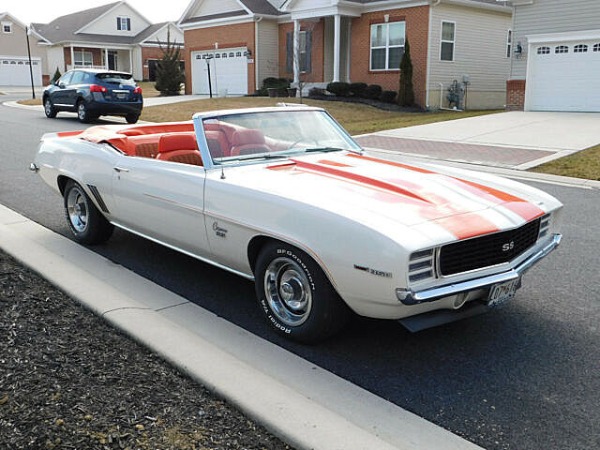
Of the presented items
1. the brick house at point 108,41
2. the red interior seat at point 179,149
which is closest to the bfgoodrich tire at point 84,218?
the red interior seat at point 179,149

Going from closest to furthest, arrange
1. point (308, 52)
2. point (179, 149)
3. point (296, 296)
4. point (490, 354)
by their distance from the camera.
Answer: point (490, 354)
point (296, 296)
point (179, 149)
point (308, 52)

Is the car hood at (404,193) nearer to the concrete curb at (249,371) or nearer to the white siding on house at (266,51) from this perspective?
the concrete curb at (249,371)

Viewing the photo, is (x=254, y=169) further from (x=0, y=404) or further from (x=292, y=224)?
(x=0, y=404)

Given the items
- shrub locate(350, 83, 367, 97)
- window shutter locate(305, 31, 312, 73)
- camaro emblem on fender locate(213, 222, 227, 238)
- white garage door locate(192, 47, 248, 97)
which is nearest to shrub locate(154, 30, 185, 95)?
white garage door locate(192, 47, 248, 97)

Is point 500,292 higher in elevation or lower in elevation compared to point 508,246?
lower

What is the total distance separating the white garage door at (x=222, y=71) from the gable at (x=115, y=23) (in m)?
25.4

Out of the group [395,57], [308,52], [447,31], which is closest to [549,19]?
[447,31]

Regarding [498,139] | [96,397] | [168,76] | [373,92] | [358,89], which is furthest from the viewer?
[168,76]

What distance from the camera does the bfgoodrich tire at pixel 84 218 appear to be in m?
6.06

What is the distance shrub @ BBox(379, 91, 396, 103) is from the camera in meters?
25.9

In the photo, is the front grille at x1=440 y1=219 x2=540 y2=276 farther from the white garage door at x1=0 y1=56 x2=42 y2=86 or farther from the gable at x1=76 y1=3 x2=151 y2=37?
the white garage door at x1=0 y1=56 x2=42 y2=86

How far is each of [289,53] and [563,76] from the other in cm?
1292

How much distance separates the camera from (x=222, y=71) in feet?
109

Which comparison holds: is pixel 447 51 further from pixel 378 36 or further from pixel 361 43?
pixel 361 43
